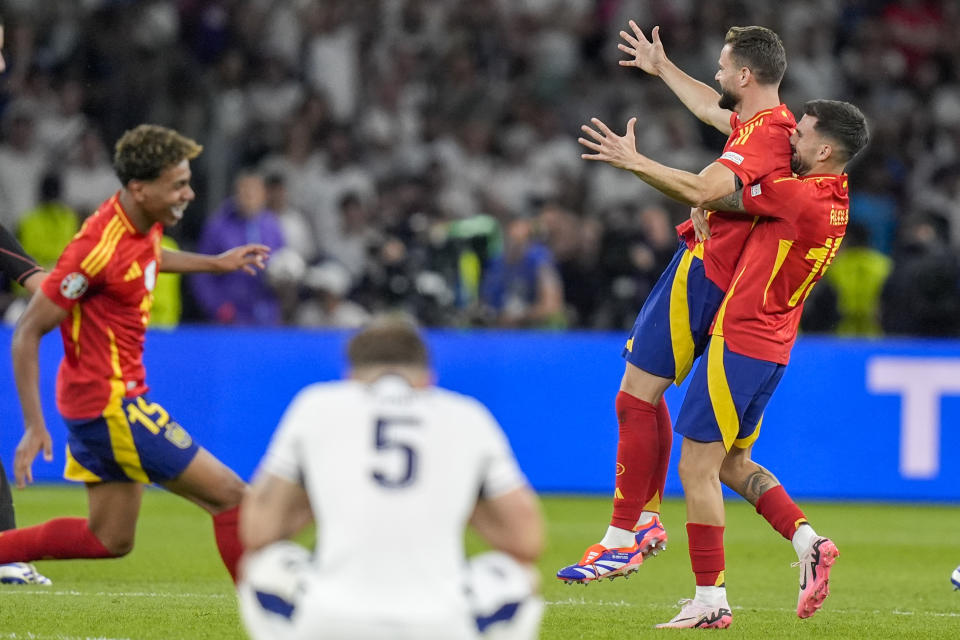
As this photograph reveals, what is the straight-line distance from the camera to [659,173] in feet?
21.2

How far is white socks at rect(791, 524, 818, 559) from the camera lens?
6930mm

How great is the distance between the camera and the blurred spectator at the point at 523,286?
1402 centimetres

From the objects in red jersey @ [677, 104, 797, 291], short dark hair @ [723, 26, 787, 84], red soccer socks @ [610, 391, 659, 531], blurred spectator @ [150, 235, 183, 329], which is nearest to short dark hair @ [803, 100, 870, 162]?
red jersey @ [677, 104, 797, 291]

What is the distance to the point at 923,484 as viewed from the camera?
13.1m

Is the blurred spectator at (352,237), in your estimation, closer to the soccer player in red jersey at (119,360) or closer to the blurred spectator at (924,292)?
the blurred spectator at (924,292)

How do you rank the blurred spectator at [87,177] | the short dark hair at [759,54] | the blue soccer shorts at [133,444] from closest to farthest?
the blue soccer shorts at [133,444]
the short dark hair at [759,54]
the blurred spectator at [87,177]

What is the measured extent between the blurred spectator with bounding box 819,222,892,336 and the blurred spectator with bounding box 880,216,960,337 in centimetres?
30

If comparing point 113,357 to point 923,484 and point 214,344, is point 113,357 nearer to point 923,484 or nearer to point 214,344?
point 214,344

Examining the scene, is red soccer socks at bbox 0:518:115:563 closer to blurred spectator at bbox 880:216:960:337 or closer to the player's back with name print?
the player's back with name print

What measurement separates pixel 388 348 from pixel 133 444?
2629mm

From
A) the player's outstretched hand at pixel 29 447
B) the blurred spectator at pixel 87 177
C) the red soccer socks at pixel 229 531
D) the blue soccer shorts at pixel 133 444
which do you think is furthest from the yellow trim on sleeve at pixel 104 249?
the blurred spectator at pixel 87 177

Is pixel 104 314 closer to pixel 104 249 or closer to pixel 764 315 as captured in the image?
pixel 104 249

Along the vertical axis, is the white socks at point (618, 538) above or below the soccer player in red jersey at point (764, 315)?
below

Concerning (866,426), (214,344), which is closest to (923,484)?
Answer: (866,426)
